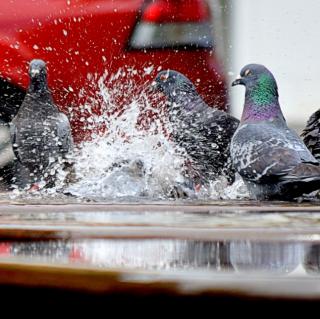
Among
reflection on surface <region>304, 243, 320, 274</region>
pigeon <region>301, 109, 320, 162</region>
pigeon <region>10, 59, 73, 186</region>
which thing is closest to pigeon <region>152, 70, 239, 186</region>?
pigeon <region>301, 109, 320, 162</region>

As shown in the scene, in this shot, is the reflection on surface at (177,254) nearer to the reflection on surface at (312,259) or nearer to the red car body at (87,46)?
the reflection on surface at (312,259)

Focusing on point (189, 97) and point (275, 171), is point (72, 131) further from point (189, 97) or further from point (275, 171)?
point (275, 171)

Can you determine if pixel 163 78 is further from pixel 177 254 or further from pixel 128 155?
pixel 177 254

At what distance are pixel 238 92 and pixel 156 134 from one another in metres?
2.00

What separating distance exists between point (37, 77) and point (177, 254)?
372cm

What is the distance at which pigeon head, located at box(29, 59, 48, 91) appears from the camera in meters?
4.45

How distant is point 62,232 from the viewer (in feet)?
3.03

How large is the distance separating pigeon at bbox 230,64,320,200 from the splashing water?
0.12m

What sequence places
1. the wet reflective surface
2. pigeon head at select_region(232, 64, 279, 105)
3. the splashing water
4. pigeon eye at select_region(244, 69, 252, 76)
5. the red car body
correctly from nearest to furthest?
the wet reflective surface < the splashing water < pigeon head at select_region(232, 64, 279, 105) < pigeon eye at select_region(244, 69, 252, 76) < the red car body

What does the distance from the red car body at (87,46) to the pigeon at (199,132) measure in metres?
0.39

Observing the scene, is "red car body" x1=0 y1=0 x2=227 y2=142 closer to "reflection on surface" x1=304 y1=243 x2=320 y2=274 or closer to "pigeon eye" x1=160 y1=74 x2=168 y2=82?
"pigeon eye" x1=160 y1=74 x2=168 y2=82

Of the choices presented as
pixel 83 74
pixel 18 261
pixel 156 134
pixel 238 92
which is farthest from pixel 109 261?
pixel 238 92

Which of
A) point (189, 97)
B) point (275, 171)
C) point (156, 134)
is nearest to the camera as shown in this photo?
point (275, 171)

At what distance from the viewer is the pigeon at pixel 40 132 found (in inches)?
156
